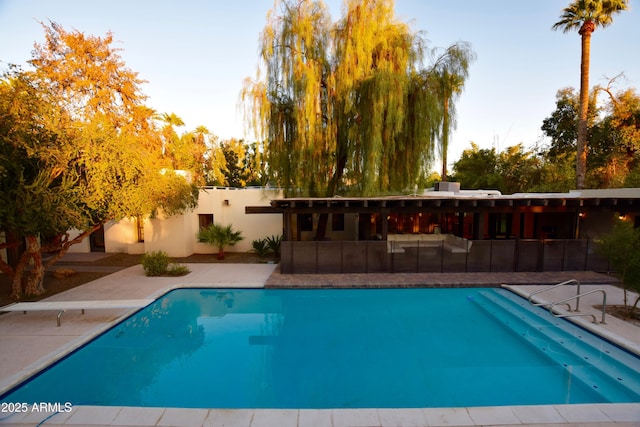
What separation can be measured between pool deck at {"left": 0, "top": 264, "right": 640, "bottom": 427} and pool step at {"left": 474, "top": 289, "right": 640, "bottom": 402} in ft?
1.48

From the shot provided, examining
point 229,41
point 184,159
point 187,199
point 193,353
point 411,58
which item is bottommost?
point 193,353

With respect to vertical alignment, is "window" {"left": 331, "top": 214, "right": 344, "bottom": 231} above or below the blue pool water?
above

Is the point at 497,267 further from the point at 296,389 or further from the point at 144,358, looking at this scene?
the point at 144,358

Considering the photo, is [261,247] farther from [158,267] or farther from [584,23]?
[584,23]

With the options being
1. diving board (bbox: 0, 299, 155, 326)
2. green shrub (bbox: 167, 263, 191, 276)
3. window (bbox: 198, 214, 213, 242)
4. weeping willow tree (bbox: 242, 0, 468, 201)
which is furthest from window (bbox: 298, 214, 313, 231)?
diving board (bbox: 0, 299, 155, 326)

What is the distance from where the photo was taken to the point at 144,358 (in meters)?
5.76

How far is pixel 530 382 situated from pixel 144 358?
735 cm

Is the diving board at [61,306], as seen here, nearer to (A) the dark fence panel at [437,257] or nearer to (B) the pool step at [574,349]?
(A) the dark fence panel at [437,257]

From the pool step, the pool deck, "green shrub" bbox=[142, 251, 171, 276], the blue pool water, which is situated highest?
"green shrub" bbox=[142, 251, 171, 276]

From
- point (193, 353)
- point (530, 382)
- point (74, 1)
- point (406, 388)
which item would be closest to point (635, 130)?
point (530, 382)

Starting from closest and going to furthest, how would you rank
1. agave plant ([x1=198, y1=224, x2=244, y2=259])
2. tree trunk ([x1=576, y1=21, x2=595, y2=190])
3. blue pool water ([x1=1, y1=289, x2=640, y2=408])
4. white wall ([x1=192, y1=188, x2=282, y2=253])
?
blue pool water ([x1=1, y1=289, x2=640, y2=408]), agave plant ([x1=198, y1=224, x2=244, y2=259]), white wall ([x1=192, y1=188, x2=282, y2=253]), tree trunk ([x1=576, y1=21, x2=595, y2=190])

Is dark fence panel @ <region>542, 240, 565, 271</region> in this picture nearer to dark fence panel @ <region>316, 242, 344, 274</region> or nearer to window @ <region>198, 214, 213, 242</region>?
dark fence panel @ <region>316, 242, 344, 274</region>

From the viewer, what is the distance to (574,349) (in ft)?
19.2

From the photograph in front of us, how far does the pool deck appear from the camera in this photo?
3.76m
